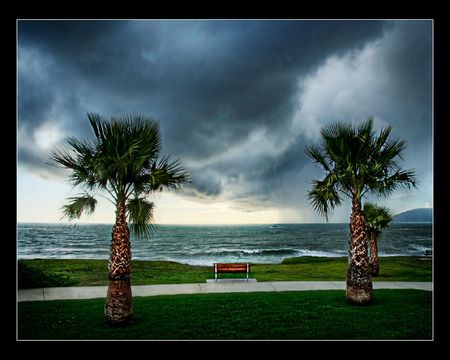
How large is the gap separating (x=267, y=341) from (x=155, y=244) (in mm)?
44593

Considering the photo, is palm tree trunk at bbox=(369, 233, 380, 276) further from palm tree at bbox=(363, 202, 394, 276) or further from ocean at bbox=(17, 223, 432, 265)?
ocean at bbox=(17, 223, 432, 265)

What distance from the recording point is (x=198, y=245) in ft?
175

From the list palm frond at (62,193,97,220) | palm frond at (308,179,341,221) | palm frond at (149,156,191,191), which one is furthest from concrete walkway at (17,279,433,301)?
palm frond at (149,156,191,191)

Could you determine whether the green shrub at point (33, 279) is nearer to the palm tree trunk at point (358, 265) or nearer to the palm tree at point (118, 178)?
the palm tree at point (118, 178)

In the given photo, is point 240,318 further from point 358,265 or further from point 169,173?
point 169,173

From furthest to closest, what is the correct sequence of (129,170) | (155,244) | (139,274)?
(155,244), (139,274), (129,170)

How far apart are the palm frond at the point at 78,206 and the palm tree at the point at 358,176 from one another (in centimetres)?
503

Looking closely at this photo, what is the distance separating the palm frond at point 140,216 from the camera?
300 inches

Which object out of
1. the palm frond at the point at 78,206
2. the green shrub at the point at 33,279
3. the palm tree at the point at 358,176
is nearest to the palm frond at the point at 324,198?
the palm tree at the point at 358,176

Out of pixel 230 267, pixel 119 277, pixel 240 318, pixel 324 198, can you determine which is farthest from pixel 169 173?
pixel 230 267

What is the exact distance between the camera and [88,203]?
784 centimetres

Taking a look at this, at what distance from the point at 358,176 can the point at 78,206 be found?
6.14m
